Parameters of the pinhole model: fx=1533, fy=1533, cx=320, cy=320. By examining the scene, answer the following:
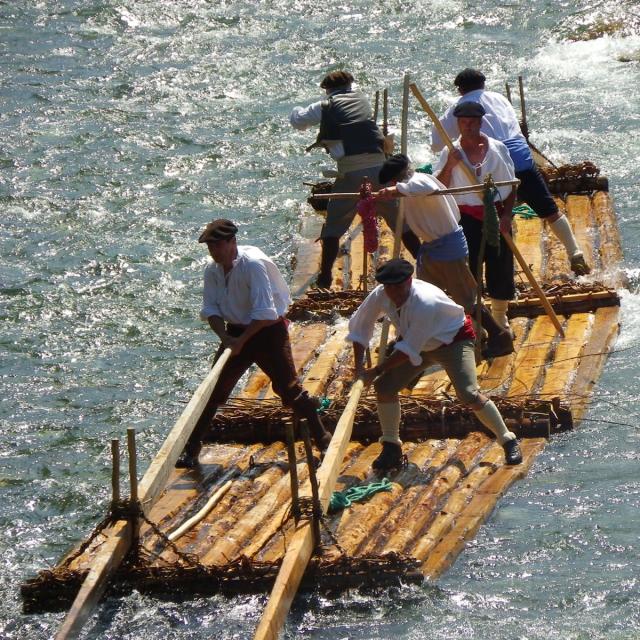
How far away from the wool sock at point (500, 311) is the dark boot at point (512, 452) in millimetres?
1901

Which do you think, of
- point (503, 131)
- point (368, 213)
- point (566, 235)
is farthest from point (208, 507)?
point (566, 235)

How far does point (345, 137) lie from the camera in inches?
506

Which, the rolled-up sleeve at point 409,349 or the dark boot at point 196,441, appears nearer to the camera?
the rolled-up sleeve at point 409,349

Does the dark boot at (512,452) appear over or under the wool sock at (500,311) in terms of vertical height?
under

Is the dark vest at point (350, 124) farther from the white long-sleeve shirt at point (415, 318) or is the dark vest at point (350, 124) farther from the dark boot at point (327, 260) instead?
the white long-sleeve shirt at point (415, 318)

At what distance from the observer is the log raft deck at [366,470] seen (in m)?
8.47

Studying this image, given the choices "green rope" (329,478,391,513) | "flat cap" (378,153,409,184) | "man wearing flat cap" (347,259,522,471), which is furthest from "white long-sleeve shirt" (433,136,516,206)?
"green rope" (329,478,391,513)

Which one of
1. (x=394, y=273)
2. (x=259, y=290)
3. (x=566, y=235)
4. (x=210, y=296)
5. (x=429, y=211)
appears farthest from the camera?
(x=566, y=235)

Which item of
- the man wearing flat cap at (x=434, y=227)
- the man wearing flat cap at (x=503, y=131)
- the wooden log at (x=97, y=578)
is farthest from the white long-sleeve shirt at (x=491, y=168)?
the wooden log at (x=97, y=578)

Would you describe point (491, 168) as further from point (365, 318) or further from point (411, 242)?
point (365, 318)

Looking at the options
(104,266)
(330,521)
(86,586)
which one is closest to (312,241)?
(104,266)

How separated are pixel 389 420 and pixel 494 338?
210cm

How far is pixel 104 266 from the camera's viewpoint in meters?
15.4

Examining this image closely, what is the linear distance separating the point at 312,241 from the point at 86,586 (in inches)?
302
